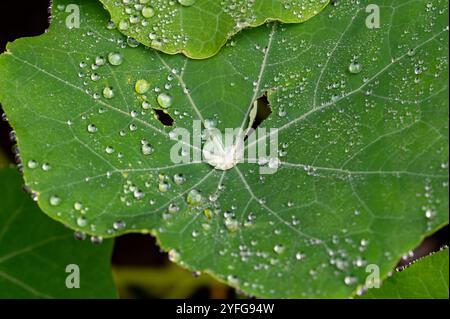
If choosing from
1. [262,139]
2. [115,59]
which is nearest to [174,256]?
[262,139]

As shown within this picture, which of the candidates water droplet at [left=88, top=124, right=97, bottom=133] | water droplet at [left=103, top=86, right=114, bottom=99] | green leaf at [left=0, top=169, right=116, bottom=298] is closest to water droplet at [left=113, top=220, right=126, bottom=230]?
water droplet at [left=88, top=124, right=97, bottom=133]

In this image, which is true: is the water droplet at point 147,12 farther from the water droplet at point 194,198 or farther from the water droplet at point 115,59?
the water droplet at point 194,198

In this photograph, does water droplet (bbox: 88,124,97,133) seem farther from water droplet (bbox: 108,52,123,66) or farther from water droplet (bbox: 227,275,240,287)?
water droplet (bbox: 227,275,240,287)

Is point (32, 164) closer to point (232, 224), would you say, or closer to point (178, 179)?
point (178, 179)

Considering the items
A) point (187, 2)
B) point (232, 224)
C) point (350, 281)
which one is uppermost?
point (187, 2)

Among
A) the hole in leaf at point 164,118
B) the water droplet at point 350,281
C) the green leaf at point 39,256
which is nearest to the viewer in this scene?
the water droplet at point 350,281

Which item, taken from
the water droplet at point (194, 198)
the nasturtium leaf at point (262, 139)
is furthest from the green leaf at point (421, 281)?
the water droplet at point (194, 198)
